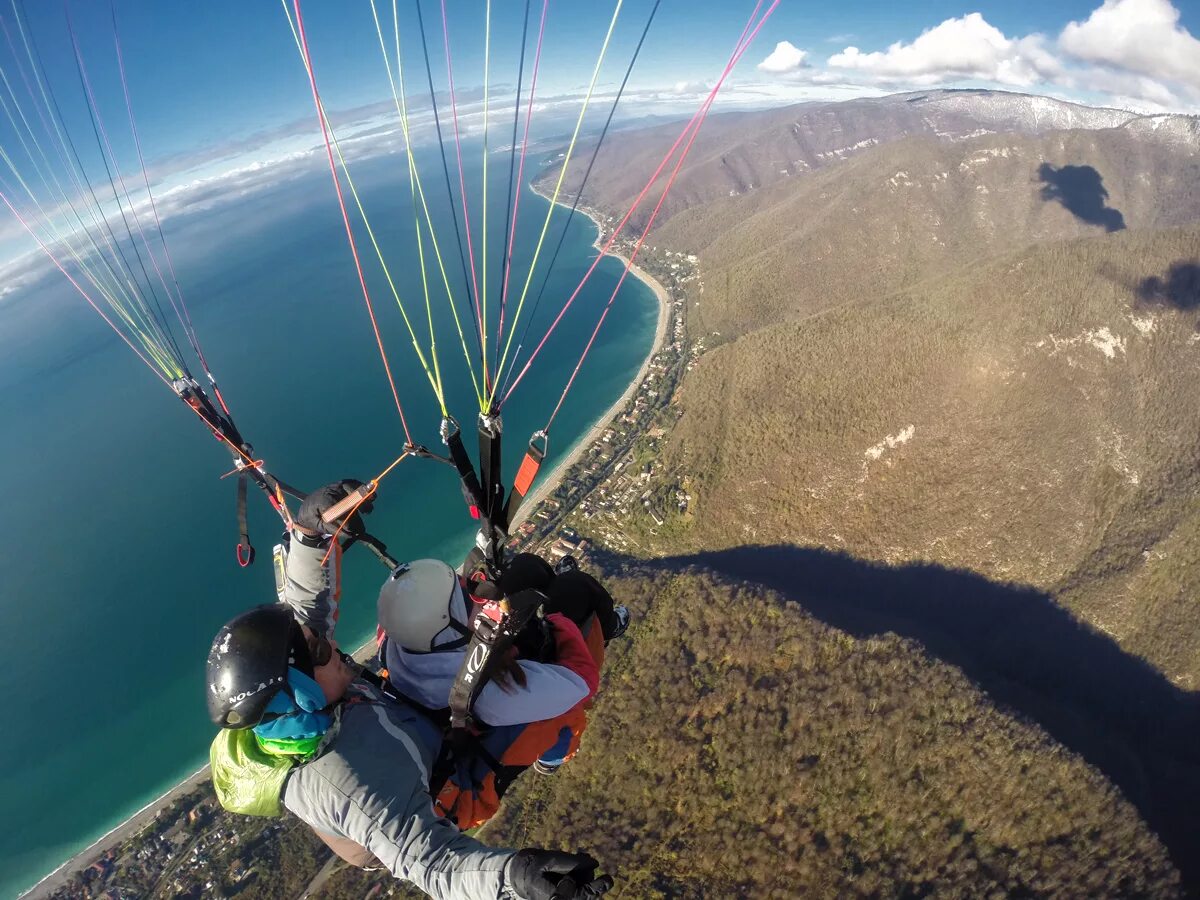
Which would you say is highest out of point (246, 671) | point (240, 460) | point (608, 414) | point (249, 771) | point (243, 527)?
point (246, 671)

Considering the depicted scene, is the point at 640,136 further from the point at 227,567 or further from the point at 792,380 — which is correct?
the point at 227,567

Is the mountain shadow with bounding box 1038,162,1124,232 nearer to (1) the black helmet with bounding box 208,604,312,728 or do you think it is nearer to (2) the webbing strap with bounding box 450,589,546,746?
(2) the webbing strap with bounding box 450,589,546,746

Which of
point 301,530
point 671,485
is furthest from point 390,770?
point 671,485

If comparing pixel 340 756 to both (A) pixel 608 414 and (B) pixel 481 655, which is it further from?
(A) pixel 608 414

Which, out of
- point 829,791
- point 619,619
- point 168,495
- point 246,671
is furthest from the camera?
point 168,495

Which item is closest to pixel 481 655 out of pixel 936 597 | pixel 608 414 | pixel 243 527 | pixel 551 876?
pixel 551 876
